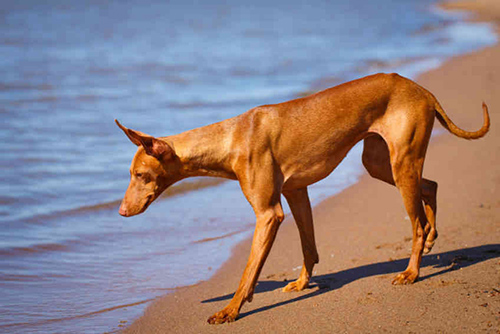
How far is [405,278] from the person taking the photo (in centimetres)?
502

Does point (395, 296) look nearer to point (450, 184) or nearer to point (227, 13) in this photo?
point (450, 184)

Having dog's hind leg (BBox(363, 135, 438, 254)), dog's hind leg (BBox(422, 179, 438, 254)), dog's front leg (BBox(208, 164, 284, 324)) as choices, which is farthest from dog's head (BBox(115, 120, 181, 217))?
dog's hind leg (BBox(422, 179, 438, 254))

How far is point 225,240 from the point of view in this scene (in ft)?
22.9

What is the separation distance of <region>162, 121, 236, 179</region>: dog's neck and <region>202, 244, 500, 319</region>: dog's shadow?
1.11 meters

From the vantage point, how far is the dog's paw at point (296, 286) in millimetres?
5332

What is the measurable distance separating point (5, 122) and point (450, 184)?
819 cm

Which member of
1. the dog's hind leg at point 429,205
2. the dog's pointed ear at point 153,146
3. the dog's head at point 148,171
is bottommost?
the dog's hind leg at point 429,205

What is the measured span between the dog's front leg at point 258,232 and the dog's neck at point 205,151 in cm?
24

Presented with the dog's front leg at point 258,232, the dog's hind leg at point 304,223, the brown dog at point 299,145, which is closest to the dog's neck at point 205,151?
the brown dog at point 299,145

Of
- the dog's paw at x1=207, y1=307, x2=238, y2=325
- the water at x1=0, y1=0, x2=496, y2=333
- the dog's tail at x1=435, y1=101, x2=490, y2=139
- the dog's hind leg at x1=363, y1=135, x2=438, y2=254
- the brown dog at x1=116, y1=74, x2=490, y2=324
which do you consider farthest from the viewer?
the water at x1=0, y1=0, x2=496, y2=333

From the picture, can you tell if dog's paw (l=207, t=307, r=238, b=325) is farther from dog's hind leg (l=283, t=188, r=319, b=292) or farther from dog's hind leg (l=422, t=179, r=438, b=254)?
dog's hind leg (l=422, t=179, r=438, b=254)

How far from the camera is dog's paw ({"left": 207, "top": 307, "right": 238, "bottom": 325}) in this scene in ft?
15.3

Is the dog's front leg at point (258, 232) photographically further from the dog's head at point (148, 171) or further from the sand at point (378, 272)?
the dog's head at point (148, 171)

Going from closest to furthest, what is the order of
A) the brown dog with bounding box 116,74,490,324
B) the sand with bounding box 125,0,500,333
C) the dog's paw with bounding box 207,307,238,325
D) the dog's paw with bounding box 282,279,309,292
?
1. the sand with bounding box 125,0,500,333
2. the dog's paw with bounding box 207,307,238,325
3. the brown dog with bounding box 116,74,490,324
4. the dog's paw with bounding box 282,279,309,292
